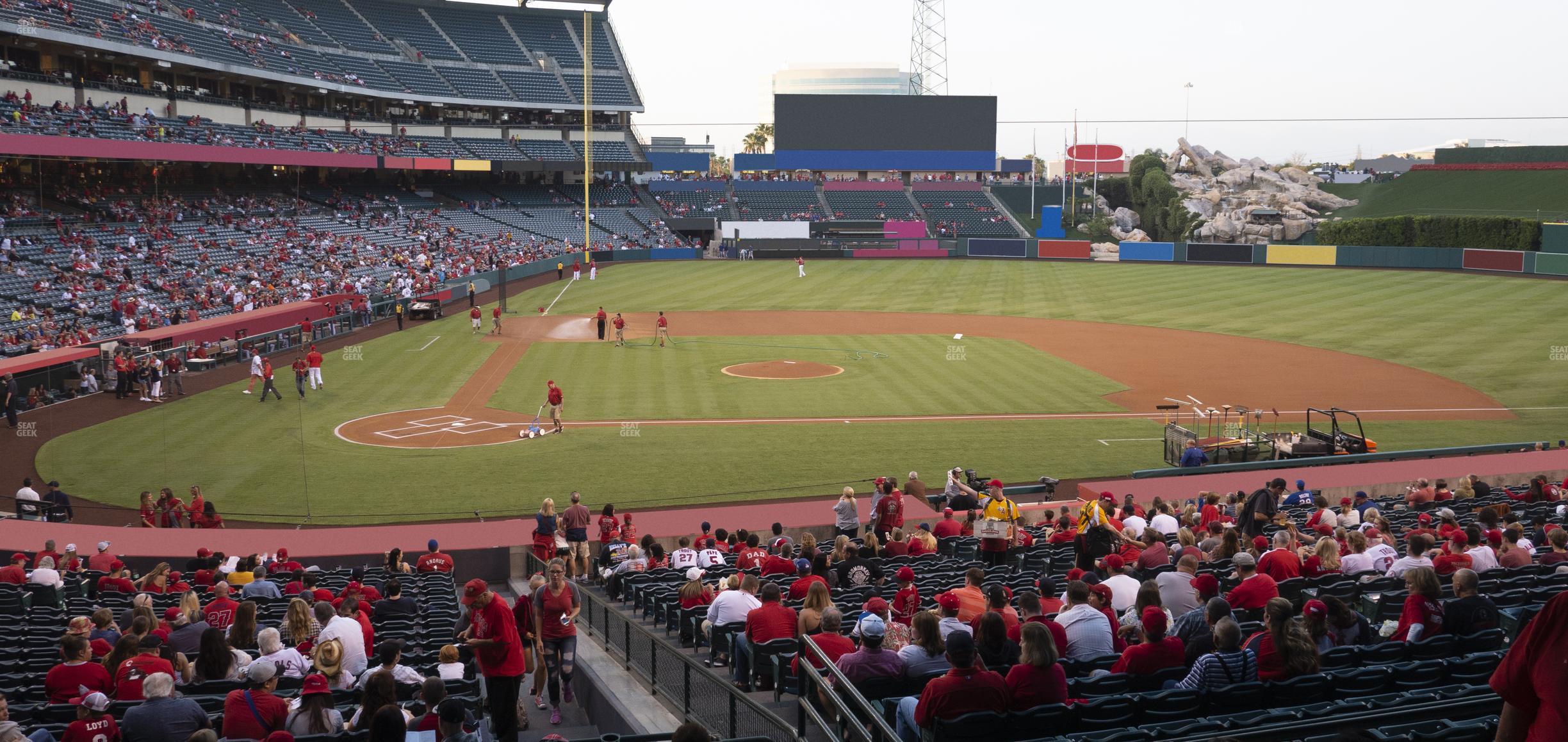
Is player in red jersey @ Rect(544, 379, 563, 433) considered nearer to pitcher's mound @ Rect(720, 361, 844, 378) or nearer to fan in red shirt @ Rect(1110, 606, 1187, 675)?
pitcher's mound @ Rect(720, 361, 844, 378)

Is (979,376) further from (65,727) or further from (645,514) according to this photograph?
(65,727)

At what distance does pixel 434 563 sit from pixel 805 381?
21.5m

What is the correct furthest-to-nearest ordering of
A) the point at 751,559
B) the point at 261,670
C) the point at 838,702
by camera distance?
the point at 751,559, the point at 261,670, the point at 838,702

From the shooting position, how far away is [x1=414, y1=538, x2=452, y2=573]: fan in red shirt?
1517 cm

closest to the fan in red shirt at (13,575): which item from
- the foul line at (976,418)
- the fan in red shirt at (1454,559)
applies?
the foul line at (976,418)

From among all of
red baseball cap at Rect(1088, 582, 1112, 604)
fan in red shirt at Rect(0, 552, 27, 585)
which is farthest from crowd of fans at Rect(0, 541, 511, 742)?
red baseball cap at Rect(1088, 582, 1112, 604)

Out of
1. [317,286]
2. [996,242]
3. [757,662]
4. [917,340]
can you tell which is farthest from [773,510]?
[996,242]

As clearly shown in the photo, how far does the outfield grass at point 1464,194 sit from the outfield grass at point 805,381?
58926 mm

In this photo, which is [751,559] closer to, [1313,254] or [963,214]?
[1313,254]

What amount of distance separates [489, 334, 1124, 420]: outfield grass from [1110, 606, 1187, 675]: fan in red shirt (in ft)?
75.3

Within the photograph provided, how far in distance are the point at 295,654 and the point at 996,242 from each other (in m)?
79.9

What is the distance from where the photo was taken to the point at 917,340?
148ft

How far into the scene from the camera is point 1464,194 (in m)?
90.5

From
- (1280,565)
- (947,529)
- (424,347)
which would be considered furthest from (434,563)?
(424,347)
